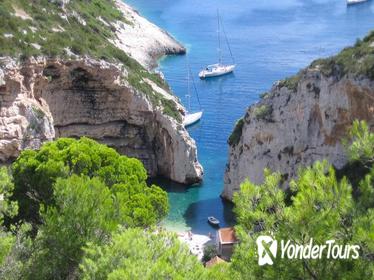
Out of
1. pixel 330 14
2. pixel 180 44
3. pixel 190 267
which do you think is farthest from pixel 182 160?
pixel 330 14

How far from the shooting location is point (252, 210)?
9.00 metres

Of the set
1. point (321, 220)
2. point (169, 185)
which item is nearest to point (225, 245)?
point (169, 185)

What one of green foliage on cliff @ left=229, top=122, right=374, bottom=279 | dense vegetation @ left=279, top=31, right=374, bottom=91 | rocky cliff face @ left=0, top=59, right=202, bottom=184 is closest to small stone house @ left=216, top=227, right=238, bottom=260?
dense vegetation @ left=279, top=31, right=374, bottom=91

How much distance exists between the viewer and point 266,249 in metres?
8.36

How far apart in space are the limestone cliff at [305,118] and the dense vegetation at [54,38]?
7.14m

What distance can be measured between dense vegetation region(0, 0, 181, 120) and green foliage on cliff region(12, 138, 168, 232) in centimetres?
1193

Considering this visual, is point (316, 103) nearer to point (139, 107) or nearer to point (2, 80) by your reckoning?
point (139, 107)

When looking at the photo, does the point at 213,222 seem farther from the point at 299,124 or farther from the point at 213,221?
the point at 299,124

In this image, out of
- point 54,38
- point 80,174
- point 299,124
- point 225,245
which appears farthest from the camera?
point 54,38

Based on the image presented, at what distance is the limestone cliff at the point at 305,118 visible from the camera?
26047 mm

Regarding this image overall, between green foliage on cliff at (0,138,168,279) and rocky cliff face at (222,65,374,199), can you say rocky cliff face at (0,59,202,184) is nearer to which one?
rocky cliff face at (222,65,374,199)

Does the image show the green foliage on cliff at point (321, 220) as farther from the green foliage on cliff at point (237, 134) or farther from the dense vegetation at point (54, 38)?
the green foliage on cliff at point (237, 134)

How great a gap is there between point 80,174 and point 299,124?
1389cm

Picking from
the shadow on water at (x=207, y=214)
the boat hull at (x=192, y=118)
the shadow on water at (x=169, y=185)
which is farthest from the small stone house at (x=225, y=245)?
the boat hull at (x=192, y=118)
